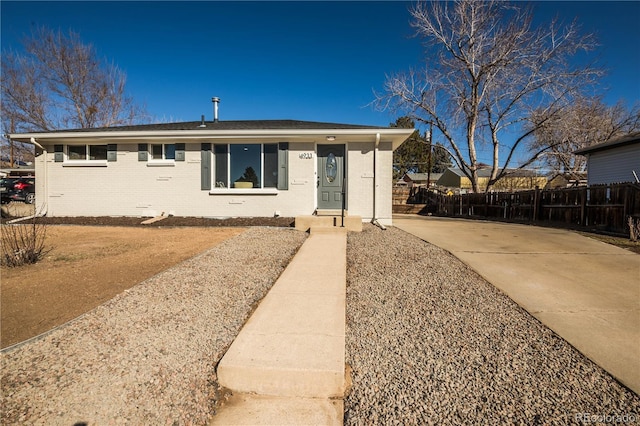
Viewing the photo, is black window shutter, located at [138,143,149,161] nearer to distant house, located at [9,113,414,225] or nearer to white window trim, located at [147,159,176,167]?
distant house, located at [9,113,414,225]

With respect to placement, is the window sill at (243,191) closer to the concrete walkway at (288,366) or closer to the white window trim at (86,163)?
the white window trim at (86,163)

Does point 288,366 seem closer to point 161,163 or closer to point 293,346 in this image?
point 293,346

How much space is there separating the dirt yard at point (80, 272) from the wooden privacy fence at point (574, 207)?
32.0ft

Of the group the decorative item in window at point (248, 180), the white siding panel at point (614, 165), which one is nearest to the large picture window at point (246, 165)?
the decorative item in window at point (248, 180)

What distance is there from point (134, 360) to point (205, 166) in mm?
7554

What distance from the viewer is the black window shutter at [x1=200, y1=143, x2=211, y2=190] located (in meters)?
8.85

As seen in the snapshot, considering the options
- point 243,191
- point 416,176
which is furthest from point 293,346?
point 416,176

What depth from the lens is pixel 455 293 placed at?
333 cm

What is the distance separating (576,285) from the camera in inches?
144

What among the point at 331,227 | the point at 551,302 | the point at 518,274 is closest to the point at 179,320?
the point at 551,302

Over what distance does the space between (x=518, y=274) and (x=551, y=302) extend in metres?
0.98

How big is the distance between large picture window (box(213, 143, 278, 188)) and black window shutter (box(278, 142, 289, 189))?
203 mm

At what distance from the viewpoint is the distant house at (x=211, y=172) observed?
8.77m

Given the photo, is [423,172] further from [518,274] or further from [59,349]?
[59,349]
